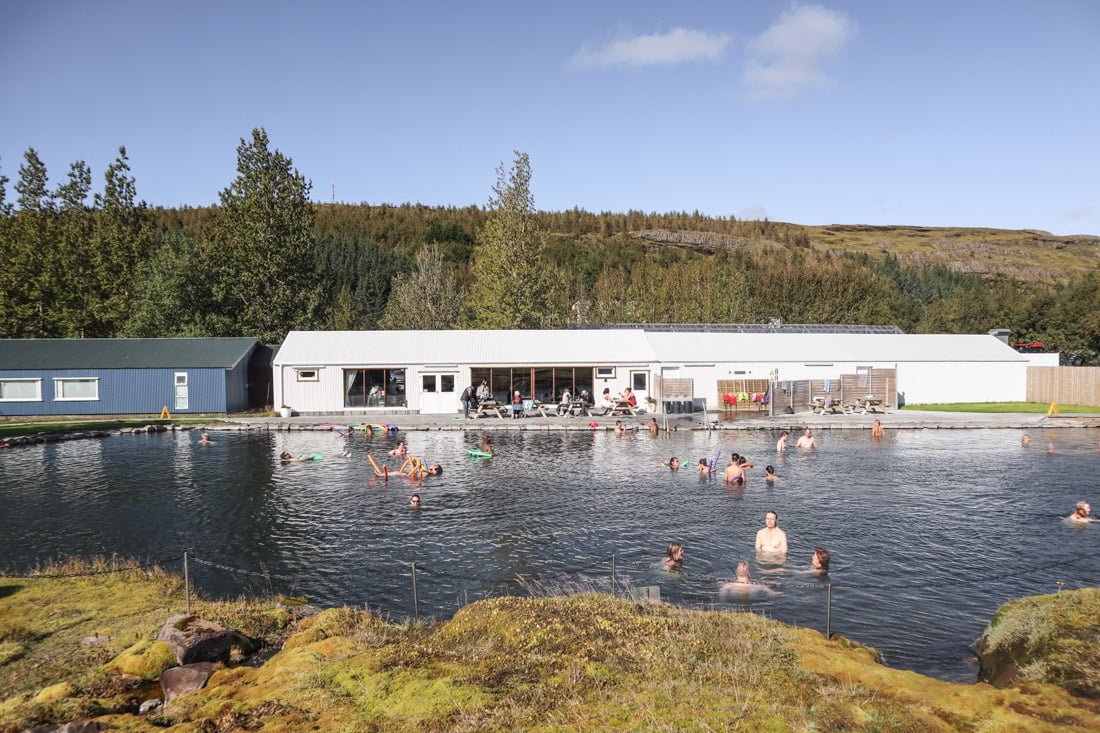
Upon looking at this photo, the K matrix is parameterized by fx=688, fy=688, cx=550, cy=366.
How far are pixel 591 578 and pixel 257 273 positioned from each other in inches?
1957

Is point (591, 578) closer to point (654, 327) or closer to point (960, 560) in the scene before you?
point (960, 560)

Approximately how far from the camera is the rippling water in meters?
13.7

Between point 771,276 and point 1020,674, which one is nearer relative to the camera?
point 1020,674

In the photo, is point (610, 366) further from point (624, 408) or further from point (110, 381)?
point (110, 381)

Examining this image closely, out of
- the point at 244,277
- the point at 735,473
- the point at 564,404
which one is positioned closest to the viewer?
the point at 735,473

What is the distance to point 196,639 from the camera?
9.67 meters

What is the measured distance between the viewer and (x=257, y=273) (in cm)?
5584

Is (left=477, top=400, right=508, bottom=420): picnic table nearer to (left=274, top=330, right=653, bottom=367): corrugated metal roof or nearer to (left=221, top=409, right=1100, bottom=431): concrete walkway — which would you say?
(left=221, top=409, right=1100, bottom=431): concrete walkway

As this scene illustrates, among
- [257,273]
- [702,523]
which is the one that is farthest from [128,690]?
[257,273]

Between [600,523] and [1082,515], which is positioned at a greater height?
[1082,515]

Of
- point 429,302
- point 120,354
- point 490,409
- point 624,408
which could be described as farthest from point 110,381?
point 429,302

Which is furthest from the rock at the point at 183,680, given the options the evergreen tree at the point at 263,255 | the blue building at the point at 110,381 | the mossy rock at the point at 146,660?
the evergreen tree at the point at 263,255

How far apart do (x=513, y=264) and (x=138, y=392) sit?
2797 centimetres

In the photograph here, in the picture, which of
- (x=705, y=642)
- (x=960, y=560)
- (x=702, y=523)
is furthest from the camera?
(x=702, y=523)
